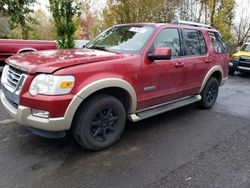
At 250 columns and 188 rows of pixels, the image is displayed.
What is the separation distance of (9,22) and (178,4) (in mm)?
10897

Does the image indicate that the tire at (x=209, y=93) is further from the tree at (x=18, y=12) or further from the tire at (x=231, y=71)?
the tree at (x=18, y=12)

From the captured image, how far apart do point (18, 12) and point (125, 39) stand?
11038 millimetres

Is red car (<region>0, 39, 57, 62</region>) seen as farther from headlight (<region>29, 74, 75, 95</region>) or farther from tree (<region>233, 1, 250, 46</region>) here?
tree (<region>233, 1, 250, 46</region>)

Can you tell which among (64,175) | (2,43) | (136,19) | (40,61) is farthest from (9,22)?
(64,175)

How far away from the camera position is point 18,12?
12.9m

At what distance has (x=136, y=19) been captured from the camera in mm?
16062

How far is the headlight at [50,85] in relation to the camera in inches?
110

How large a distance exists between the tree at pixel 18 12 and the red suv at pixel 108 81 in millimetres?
10221

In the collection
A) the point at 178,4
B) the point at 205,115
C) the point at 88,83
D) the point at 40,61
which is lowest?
the point at 205,115

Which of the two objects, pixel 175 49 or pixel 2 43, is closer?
pixel 175 49

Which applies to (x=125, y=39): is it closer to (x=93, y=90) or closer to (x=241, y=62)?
(x=93, y=90)

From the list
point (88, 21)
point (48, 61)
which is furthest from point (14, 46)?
point (88, 21)

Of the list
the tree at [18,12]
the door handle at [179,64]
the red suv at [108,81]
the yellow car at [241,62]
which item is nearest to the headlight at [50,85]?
the red suv at [108,81]

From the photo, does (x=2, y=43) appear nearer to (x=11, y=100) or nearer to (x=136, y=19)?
(x=11, y=100)
